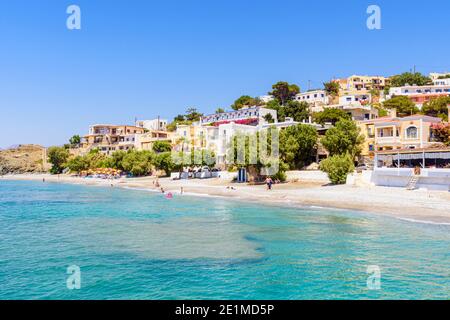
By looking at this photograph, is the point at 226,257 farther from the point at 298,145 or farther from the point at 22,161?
the point at 22,161

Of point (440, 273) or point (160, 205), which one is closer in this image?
point (440, 273)

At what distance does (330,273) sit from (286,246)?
16.0 ft

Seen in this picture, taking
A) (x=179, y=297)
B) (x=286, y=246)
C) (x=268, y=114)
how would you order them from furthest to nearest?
(x=268, y=114) → (x=286, y=246) → (x=179, y=297)

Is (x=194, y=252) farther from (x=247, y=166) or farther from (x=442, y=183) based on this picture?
(x=247, y=166)

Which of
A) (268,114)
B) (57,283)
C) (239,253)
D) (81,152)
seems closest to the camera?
(57,283)

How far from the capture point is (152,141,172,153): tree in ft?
288

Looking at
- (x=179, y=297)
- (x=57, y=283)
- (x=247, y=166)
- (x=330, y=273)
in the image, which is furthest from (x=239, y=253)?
(x=247, y=166)

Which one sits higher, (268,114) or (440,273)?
(268,114)

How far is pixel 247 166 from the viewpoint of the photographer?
56.3m

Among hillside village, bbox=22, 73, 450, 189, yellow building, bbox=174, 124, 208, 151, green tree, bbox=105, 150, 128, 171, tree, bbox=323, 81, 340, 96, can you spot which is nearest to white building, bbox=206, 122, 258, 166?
hillside village, bbox=22, 73, 450, 189

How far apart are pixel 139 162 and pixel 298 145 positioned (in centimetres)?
3753

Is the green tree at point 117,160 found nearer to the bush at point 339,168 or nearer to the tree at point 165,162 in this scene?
the tree at point 165,162

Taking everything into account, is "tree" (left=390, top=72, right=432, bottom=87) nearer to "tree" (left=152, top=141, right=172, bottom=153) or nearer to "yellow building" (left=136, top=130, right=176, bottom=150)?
"yellow building" (left=136, top=130, right=176, bottom=150)

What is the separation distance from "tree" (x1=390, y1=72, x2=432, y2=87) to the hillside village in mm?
265
